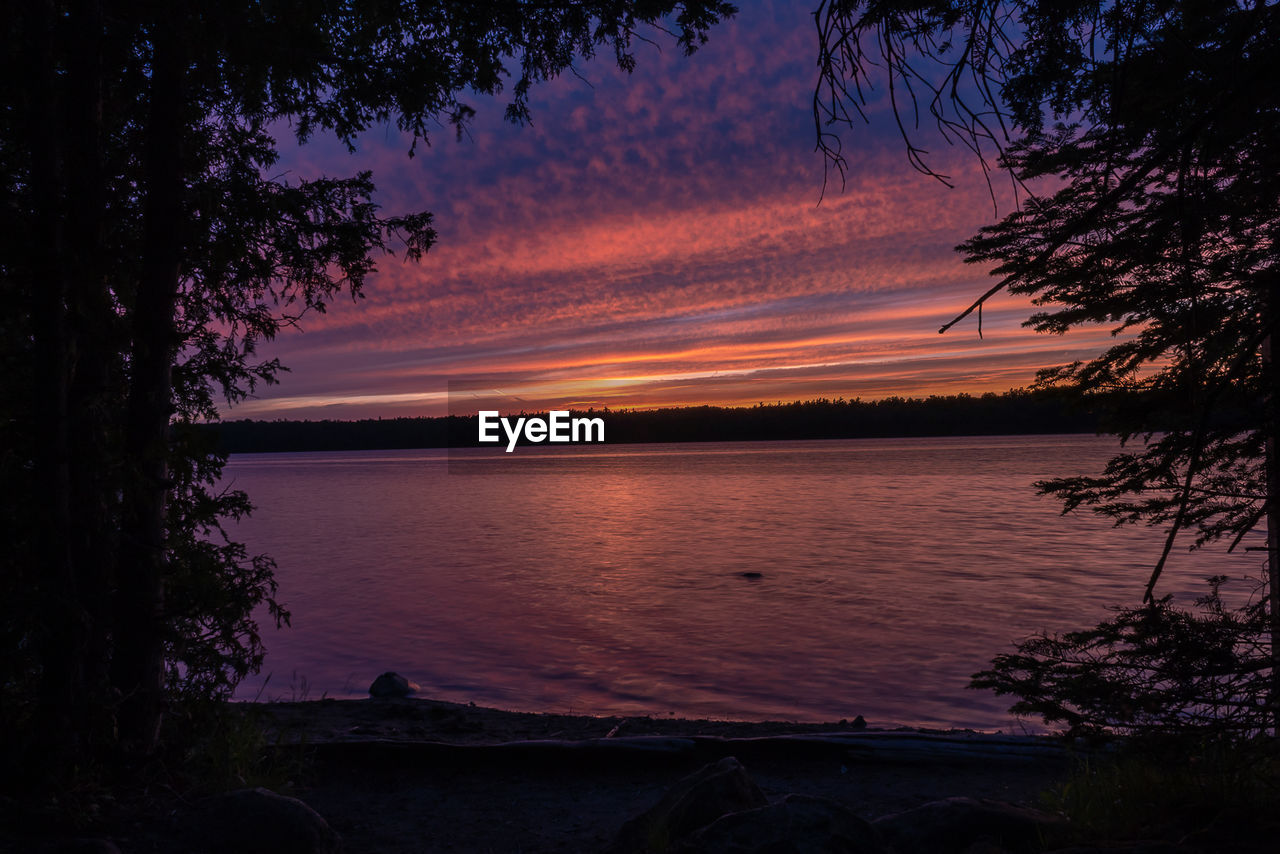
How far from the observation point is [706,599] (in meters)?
18.8

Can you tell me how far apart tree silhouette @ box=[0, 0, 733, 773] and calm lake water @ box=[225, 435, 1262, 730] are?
5971 mm

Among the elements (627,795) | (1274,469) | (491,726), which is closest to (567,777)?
(627,795)

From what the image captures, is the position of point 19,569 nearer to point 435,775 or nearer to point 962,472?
point 435,775

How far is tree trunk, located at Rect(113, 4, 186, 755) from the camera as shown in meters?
5.98

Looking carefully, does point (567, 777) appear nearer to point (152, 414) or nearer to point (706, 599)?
point (152, 414)

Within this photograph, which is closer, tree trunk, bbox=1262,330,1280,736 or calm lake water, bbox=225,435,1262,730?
tree trunk, bbox=1262,330,1280,736

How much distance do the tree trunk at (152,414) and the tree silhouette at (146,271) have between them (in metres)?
0.02

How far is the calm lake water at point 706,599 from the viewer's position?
11750 millimetres

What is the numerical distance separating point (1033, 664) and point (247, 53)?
7.37 metres

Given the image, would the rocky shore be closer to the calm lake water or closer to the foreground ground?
the foreground ground

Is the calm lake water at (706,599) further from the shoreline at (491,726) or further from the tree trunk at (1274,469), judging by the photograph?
the tree trunk at (1274,469)

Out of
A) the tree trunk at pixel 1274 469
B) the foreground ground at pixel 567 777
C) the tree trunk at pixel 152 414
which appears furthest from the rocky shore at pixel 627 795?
the tree trunk at pixel 1274 469

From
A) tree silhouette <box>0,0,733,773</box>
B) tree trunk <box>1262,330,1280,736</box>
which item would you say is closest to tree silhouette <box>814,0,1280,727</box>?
tree trunk <box>1262,330,1280,736</box>

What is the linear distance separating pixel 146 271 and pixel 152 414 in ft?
3.82
